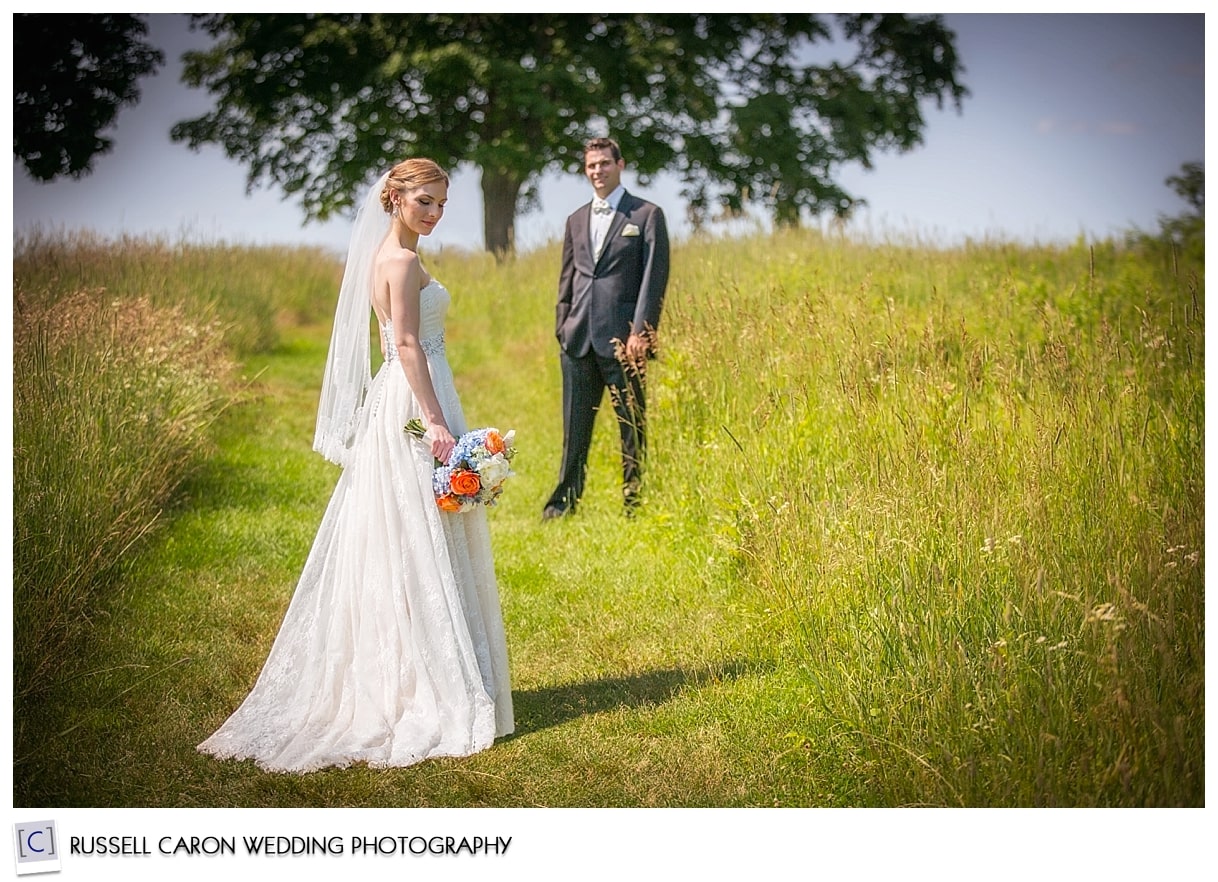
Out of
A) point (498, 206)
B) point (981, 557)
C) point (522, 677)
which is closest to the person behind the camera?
point (981, 557)

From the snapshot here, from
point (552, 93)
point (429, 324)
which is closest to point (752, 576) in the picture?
point (429, 324)

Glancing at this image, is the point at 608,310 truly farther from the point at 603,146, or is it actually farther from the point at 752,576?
the point at 752,576

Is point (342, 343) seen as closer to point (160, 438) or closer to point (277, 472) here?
point (160, 438)

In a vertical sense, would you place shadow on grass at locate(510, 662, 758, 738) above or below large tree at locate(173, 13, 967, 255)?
below

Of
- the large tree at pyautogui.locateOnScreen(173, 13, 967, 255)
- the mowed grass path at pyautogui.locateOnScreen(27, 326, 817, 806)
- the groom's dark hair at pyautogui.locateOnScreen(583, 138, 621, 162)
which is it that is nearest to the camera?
the mowed grass path at pyautogui.locateOnScreen(27, 326, 817, 806)

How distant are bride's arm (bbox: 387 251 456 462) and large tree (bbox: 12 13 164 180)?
2777 mm

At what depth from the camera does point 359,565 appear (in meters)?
3.18

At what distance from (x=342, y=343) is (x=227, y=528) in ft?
7.38

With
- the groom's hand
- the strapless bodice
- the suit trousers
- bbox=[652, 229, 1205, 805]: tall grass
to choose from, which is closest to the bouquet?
the strapless bodice

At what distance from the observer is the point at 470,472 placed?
3.08 metres

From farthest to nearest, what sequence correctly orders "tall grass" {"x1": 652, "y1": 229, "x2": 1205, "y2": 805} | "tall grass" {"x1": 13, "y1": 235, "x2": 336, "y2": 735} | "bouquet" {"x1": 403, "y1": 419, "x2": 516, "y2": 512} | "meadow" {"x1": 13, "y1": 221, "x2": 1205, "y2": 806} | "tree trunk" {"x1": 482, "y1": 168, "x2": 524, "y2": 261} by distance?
"tree trunk" {"x1": 482, "y1": 168, "x2": 524, "y2": 261} < "tall grass" {"x1": 13, "y1": 235, "x2": 336, "y2": 735} < "bouquet" {"x1": 403, "y1": 419, "x2": 516, "y2": 512} < "meadow" {"x1": 13, "y1": 221, "x2": 1205, "y2": 806} < "tall grass" {"x1": 652, "y1": 229, "x2": 1205, "y2": 805}

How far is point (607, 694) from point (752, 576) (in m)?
0.83

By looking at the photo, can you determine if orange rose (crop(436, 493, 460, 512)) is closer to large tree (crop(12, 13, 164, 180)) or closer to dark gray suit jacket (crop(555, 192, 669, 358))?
dark gray suit jacket (crop(555, 192, 669, 358))

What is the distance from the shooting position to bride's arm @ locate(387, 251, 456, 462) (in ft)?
10.0
